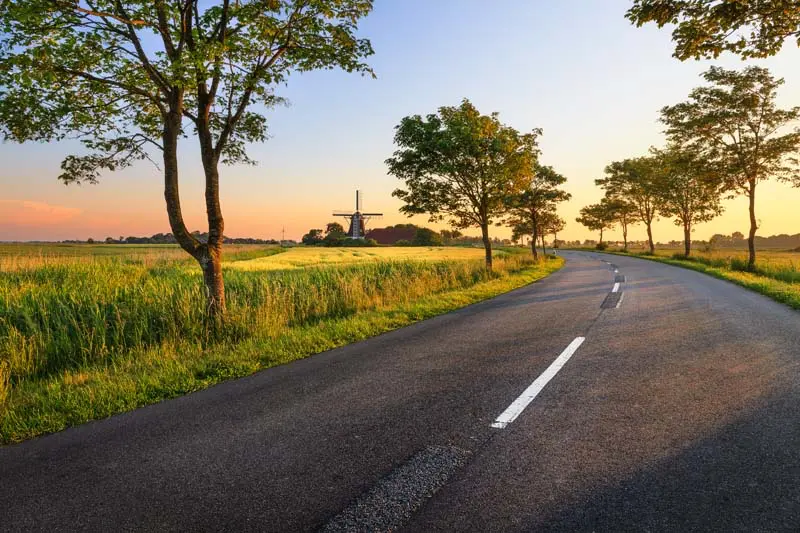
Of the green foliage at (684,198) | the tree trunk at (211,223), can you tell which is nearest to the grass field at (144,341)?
the tree trunk at (211,223)

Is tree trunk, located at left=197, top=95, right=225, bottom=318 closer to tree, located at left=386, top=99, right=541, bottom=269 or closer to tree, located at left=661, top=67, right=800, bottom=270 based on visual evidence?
tree, located at left=386, top=99, right=541, bottom=269

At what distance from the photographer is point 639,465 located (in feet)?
9.62

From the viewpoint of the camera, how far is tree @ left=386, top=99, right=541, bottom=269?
1941 centimetres

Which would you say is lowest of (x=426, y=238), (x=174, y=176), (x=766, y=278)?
(x=766, y=278)

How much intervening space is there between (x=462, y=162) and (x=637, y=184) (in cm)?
3386

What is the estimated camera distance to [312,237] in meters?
108

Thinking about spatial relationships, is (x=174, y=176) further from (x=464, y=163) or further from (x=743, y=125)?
(x=743, y=125)

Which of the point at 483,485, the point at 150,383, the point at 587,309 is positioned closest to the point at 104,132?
the point at 150,383

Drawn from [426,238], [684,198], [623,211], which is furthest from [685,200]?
[426,238]

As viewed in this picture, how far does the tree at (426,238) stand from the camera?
102594 mm

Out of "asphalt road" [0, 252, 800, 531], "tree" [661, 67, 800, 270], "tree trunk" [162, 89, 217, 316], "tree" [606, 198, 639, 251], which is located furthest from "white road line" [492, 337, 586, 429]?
"tree" [606, 198, 639, 251]

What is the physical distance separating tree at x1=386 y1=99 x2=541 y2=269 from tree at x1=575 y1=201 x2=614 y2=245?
3867 centimetres

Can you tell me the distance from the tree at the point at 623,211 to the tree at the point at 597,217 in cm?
84

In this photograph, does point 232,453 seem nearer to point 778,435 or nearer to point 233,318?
point 778,435
